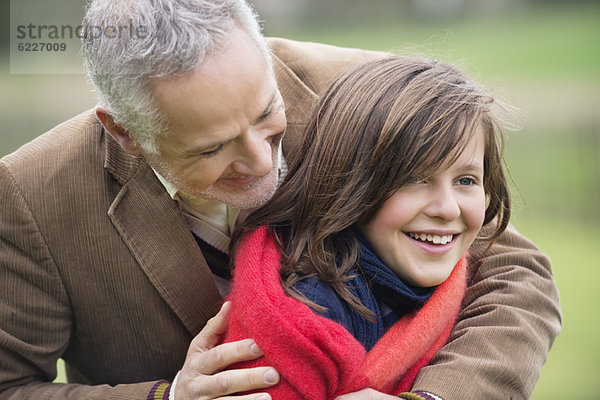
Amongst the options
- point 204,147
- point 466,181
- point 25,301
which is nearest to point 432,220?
point 466,181

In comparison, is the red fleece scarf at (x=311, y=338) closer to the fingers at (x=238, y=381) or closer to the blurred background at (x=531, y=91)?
the fingers at (x=238, y=381)

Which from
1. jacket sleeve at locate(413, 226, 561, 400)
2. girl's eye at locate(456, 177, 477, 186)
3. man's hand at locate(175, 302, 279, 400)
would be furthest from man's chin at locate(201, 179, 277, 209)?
jacket sleeve at locate(413, 226, 561, 400)

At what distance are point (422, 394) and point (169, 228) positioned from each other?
937mm

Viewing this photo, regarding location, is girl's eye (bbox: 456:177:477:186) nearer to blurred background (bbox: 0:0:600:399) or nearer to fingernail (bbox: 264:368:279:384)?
blurred background (bbox: 0:0:600:399)

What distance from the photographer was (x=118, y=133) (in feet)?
7.68

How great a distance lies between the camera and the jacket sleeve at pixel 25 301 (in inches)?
91.6

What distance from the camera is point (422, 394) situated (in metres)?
2.04

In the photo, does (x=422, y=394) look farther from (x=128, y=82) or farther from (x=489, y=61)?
(x=489, y=61)

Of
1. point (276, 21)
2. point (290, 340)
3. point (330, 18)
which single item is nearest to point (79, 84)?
point (276, 21)

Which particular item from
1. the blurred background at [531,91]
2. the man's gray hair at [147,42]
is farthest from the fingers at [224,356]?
the blurred background at [531,91]

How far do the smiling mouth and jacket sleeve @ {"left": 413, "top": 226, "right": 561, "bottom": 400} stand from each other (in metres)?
0.32

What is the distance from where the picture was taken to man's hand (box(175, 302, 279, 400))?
1919 mm

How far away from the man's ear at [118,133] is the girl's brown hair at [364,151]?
16.9 inches

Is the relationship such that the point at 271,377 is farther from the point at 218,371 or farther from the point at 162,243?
the point at 162,243
